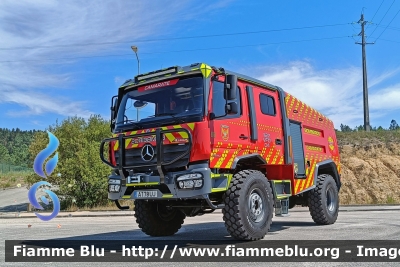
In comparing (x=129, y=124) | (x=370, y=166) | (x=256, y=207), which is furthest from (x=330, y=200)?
(x=370, y=166)

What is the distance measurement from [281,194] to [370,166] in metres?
26.2

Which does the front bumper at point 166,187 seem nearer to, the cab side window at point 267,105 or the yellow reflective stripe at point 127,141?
the yellow reflective stripe at point 127,141

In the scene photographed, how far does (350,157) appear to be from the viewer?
113 ft

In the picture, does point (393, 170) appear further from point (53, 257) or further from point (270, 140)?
point (53, 257)

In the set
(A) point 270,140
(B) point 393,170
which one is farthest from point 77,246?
(B) point 393,170

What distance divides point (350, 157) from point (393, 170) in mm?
3400

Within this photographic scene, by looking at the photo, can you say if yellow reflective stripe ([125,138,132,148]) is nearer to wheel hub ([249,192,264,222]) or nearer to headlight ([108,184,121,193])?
headlight ([108,184,121,193])

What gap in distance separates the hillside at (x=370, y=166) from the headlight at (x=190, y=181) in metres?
23.6

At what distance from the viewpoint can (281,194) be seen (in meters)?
9.13

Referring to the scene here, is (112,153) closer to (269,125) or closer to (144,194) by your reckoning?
(144,194)

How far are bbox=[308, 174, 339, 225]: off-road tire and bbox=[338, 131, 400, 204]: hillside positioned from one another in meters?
18.1

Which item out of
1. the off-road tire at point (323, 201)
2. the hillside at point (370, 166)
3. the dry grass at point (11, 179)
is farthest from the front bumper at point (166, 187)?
the dry grass at point (11, 179)

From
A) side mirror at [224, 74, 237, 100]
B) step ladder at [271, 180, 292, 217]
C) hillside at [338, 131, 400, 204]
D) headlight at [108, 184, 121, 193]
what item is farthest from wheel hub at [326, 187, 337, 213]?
hillside at [338, 131, 400, 204]

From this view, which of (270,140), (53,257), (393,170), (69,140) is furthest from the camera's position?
(393,170)
